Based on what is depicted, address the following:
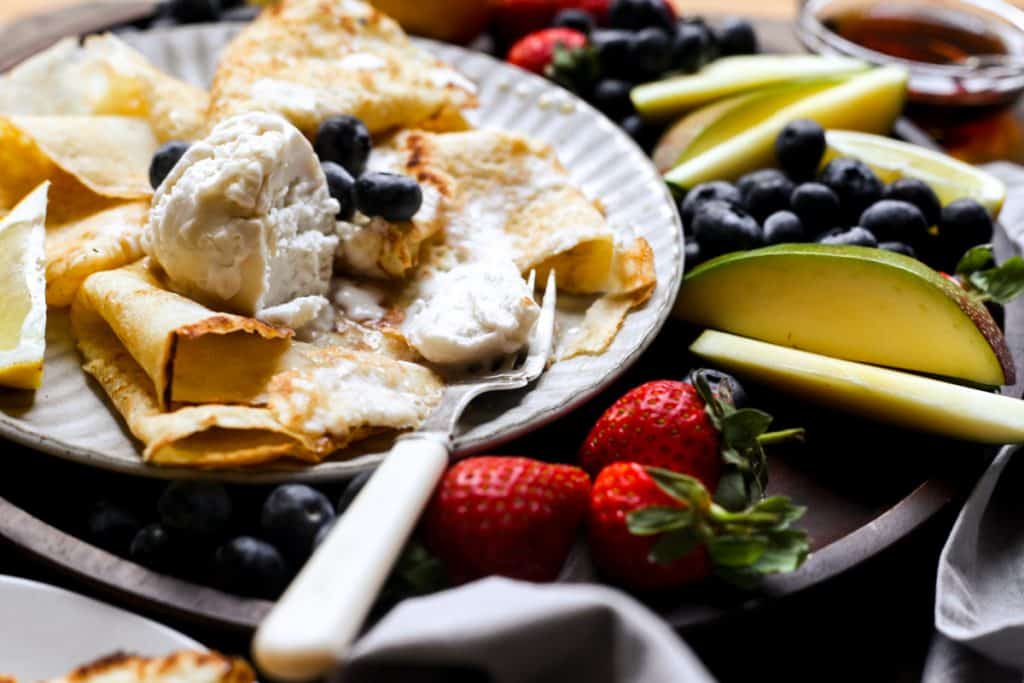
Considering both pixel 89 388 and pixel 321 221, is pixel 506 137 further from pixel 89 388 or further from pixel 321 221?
pixel 89 388

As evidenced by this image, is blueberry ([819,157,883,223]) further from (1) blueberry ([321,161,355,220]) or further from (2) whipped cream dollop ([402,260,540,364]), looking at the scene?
(1) blueberry ([321,161,355,220])

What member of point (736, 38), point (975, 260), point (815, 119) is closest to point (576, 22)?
point (736, 38)

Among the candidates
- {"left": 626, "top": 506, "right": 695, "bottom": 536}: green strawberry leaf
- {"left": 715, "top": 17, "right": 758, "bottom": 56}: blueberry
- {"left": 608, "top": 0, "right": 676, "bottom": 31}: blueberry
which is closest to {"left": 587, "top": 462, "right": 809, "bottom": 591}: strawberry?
{"left": 626, "top": 506, "right": 695, "bottom": 536}: green strawberry leaf

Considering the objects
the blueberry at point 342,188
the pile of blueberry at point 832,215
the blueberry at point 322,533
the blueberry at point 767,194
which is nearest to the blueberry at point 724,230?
the pile of blueberry at point 832,215

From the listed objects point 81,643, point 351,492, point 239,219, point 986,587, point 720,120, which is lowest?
point 986,587

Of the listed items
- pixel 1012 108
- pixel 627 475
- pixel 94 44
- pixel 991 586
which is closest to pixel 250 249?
pixel 627 475

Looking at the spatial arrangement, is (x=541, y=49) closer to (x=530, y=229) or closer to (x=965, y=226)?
(x=530, y=229)
